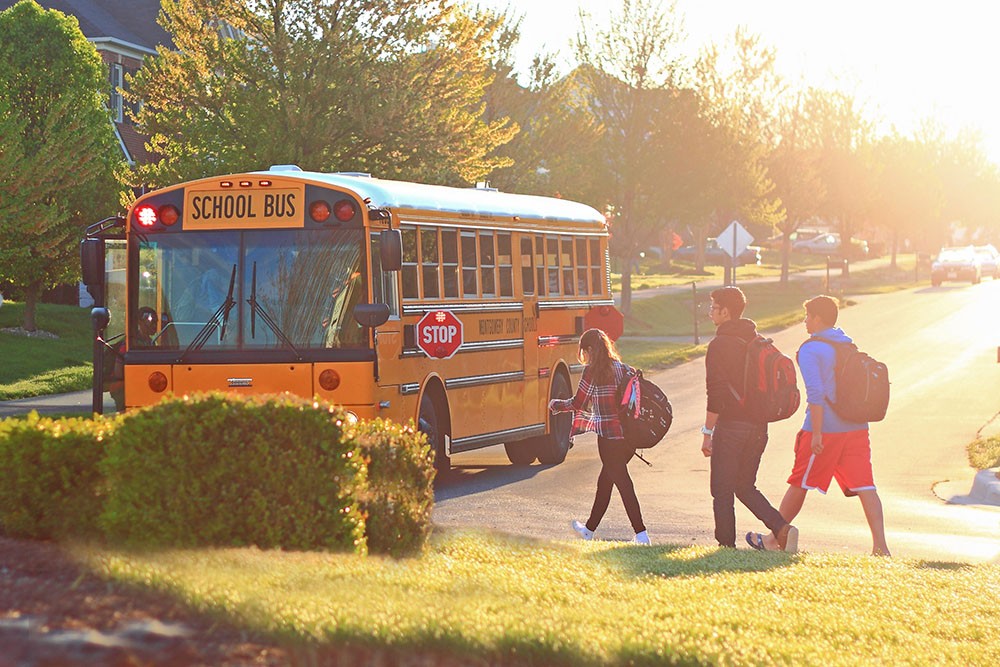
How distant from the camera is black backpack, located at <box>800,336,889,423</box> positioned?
38.1 ft

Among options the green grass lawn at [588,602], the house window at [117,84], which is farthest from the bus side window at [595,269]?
the house window at [117,84]

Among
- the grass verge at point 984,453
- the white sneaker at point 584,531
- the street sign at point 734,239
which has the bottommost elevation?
the grass verge at point 984,453

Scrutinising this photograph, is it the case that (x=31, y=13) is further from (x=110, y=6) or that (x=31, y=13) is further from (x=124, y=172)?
(x=110, y=6)

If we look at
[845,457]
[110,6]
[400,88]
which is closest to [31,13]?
[400,88]

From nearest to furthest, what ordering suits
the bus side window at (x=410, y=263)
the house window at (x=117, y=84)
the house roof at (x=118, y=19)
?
the bus side window at (x=410, y=263) → the house window at (x=117, y=84) → the house roof at (x=118, y=19)

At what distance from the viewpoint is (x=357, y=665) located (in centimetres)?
577

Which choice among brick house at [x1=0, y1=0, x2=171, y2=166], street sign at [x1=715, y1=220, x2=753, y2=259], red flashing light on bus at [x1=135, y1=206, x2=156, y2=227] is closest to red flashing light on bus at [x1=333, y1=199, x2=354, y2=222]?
red flashing light on bus at [x1=135, y1=206, x2=156, y2=227]

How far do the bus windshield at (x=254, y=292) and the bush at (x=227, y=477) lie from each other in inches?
237

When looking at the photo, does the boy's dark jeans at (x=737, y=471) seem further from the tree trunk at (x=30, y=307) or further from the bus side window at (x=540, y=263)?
the tree trunk at (x=30, y=307)

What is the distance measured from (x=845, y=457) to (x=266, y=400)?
5307 millimetres

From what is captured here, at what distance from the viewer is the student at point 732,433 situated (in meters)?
11.5

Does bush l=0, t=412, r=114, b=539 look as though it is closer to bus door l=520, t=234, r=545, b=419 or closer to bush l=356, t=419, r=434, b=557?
bush l=356, t=419, r=434, b=557

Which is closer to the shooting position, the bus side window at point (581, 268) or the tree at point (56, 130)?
the bus side window at point (581, 268)

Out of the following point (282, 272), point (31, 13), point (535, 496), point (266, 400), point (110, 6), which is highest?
point (110, 6)
